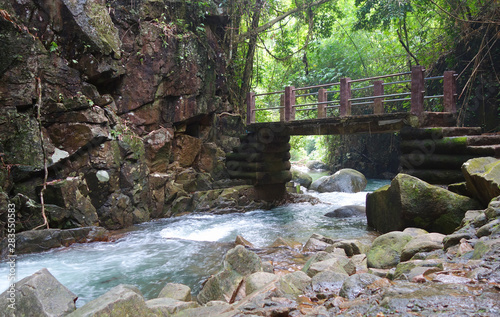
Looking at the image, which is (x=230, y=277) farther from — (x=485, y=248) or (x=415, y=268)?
(x=485, y=248)

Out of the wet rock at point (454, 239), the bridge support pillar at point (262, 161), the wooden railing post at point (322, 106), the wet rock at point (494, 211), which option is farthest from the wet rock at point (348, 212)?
Result: the wet rock at point (454, 239)

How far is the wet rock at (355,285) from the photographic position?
2883 millimetres

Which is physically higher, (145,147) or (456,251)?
(145,147)

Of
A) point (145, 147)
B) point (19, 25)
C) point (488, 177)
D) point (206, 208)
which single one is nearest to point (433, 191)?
point (488, 177)

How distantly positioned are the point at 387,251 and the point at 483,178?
172cm

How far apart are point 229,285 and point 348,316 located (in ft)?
5.86

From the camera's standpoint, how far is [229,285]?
153 inches

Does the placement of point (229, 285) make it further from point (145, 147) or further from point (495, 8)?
point (495, 8)

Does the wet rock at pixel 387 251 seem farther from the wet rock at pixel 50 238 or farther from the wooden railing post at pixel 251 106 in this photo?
the wooden railing post at pixel 251 106

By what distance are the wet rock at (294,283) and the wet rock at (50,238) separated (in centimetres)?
486

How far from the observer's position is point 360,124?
8812 mm

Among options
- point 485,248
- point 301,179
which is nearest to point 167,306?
point 485,248

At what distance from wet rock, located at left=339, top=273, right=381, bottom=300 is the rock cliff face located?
19.3ft

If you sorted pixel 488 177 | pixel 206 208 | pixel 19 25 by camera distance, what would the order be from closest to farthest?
pixel 488 177 < pixel 19 25 < pixel 206 208
